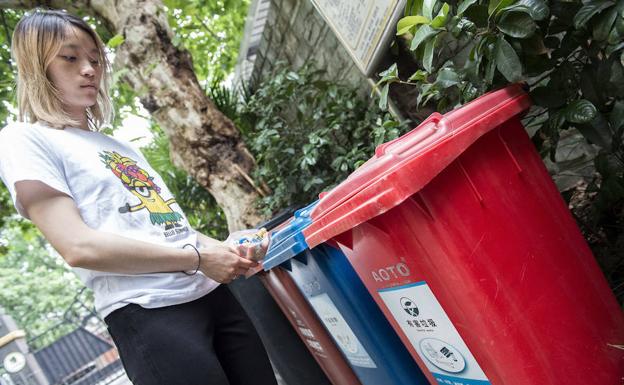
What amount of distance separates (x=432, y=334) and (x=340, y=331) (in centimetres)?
66

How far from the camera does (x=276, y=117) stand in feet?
14.0

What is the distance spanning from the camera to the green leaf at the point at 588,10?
1.45 meters

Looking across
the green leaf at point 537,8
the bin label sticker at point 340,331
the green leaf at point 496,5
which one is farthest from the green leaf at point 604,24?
the bin label sticker at point 340,331

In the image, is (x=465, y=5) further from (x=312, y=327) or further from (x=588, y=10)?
(x=312, y=327)

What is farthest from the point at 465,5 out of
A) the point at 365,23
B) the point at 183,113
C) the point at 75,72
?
the point at 183,113

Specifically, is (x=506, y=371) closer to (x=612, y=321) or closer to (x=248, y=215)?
(x=612, y=321)

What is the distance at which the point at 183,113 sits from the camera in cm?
405

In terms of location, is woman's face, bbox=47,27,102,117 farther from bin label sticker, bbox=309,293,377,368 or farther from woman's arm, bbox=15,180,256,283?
bin label sticker, bbox=309,293,377,368

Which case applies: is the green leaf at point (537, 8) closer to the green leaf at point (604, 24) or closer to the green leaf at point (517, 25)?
the green leaf at point (517, 25)

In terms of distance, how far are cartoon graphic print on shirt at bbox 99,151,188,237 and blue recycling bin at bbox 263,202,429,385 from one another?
1.61ft

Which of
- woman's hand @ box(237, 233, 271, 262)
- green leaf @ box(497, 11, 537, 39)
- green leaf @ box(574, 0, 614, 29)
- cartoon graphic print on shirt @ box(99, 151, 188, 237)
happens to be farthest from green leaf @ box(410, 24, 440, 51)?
cartoon graphic print on shirt @ box(99, 151, 188, 237)

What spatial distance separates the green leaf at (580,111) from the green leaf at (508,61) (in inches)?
8.7

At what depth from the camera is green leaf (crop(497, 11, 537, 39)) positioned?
152 cm

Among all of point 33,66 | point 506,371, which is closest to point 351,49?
point 33,66
